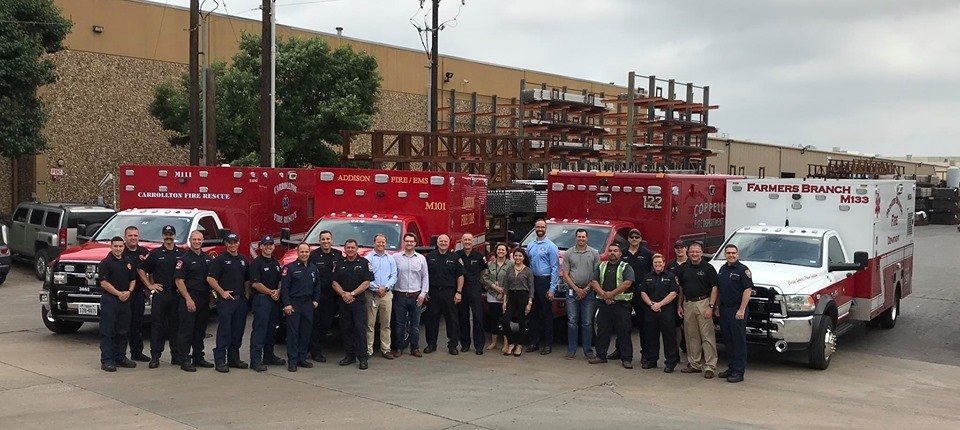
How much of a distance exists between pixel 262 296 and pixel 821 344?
7190mm

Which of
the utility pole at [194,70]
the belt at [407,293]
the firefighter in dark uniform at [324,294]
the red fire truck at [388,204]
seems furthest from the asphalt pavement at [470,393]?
the utility pole at [194,70]

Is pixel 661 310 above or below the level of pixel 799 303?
below

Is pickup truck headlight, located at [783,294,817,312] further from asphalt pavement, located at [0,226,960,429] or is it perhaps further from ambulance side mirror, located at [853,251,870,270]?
ambulance side mirror, located at [853,251,870,270]

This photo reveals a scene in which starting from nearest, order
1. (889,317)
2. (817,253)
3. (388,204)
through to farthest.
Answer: (817,253), (388,204), (889,317)

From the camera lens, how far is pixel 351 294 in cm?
1184

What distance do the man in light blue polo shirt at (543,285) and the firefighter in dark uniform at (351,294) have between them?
245 cm

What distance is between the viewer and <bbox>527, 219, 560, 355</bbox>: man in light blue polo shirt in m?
13.0

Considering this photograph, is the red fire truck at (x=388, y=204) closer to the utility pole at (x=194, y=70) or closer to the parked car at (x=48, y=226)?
the parked car at (x=48, y=226)

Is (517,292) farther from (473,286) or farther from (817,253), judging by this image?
(817,253)

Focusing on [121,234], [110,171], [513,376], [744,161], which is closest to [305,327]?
[513,376]

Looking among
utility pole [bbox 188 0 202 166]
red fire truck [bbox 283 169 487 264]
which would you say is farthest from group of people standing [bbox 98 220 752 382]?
utility pole [bbox 188 0 202 166]

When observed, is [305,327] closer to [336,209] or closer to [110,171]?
[336,209]

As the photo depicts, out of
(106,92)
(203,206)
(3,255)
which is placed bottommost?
(3,255)

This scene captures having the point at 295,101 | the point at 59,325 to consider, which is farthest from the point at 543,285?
the point at 295,101
